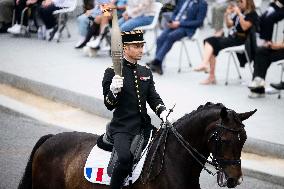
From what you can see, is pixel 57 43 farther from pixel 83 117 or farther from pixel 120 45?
pixel 120 45

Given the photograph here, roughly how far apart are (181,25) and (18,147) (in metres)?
5.36

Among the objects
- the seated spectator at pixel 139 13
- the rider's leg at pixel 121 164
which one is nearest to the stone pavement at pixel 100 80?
the seated spectator at pixel 139 13

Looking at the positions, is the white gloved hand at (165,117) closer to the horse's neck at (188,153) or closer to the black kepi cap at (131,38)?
the horse's neck at (188,153)

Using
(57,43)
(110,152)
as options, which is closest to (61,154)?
(110,152)

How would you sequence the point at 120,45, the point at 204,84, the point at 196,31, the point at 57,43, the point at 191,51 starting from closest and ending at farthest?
the point at 120,45 → the point at 204,84 → the point at 196,31 → the point at 191,51 → the point at 57,43

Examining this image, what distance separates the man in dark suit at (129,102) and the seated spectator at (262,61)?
6059mm

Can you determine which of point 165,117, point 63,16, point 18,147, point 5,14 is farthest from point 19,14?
point 165,117

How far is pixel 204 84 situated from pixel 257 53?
1553 millimetres

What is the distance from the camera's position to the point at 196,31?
15195 mm

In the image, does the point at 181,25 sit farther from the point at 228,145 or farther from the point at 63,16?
the point at 228,145

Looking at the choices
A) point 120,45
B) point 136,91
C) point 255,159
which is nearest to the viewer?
point 120,45

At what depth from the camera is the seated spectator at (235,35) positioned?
1306 cm

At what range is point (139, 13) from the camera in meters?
15.9

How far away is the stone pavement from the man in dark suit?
362 centimetres
